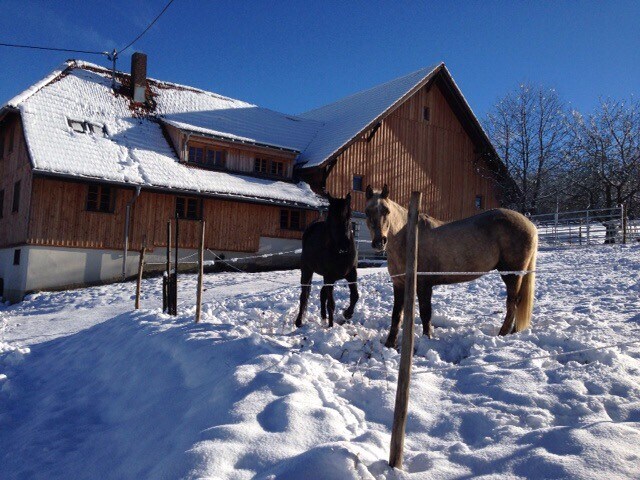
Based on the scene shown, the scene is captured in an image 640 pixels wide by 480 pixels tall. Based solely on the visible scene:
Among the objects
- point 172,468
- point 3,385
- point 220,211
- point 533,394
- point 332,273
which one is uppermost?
point 220,211

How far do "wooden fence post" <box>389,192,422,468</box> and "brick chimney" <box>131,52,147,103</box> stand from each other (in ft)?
70.1

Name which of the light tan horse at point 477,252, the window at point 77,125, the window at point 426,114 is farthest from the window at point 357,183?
the light tan horse at point 477,252

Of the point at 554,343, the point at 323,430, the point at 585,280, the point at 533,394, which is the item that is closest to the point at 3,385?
the point at 323,430

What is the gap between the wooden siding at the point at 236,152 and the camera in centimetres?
2056

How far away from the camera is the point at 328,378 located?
5141mm

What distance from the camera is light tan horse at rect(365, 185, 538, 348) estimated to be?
676 centimetres

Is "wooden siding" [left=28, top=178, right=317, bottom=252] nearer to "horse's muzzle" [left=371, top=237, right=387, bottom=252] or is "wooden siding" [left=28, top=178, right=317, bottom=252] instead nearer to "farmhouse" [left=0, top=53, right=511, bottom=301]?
"farmhouse" [left=0, top=53, right=511, bottom=301]

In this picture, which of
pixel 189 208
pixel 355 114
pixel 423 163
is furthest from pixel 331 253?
pixel 355 114

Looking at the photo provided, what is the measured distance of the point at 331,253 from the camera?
8180 millimetres

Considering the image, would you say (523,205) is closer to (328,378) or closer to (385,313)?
(385,313)

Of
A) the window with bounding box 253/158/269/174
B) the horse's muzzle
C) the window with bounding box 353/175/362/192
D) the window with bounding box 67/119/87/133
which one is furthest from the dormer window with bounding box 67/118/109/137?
the horse's muzzle

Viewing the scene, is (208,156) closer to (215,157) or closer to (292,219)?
(215,157)

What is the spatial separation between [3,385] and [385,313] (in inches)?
229

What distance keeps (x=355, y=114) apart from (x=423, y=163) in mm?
4197
